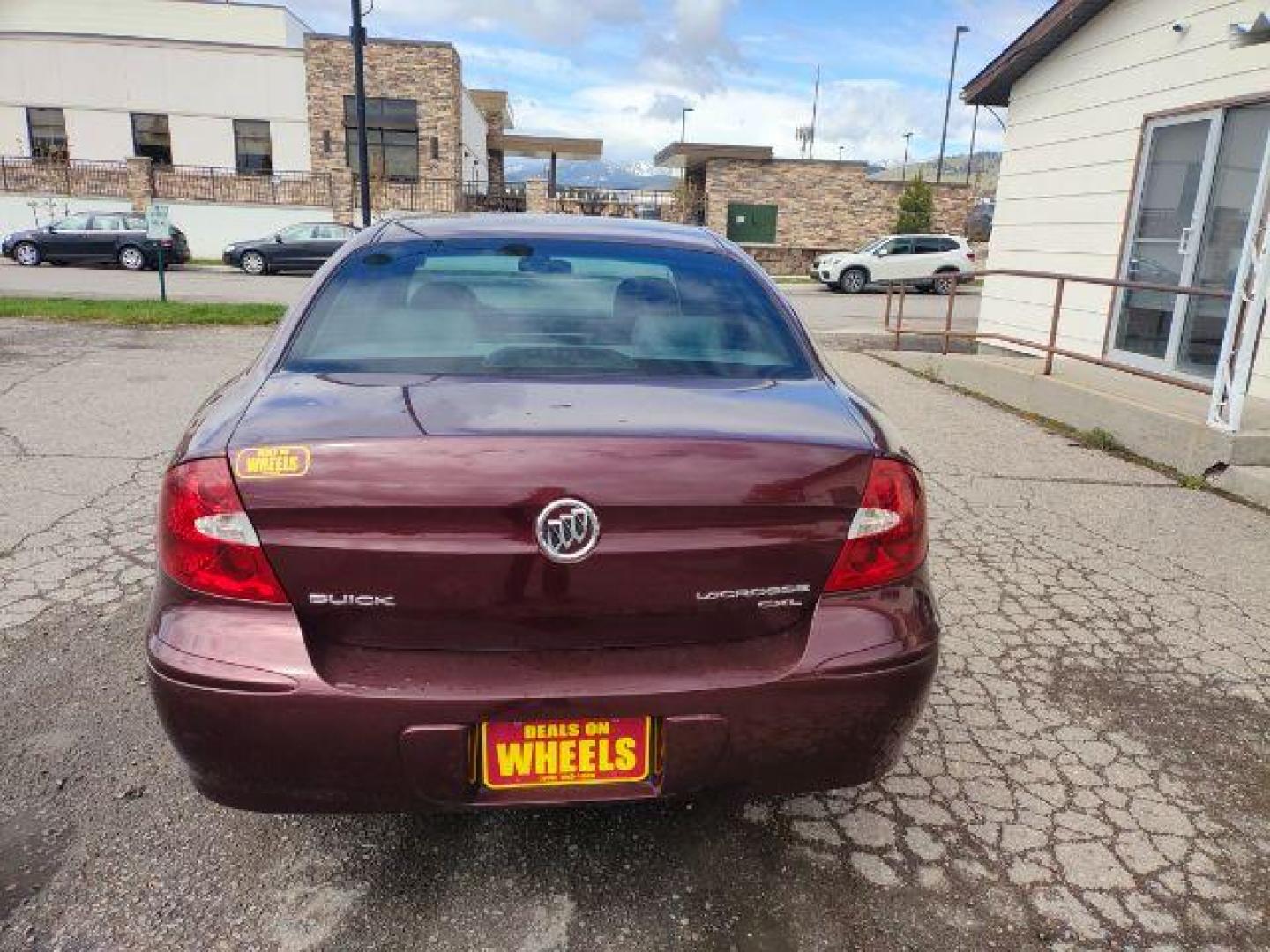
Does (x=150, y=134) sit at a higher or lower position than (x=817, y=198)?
higher

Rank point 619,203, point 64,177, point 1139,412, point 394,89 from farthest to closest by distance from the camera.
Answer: point 619,203 < point 394,89 < point 64,177 < point 1139,412

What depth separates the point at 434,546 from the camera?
1.87 meters

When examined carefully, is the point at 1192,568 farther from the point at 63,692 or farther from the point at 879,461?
the point at 63,692

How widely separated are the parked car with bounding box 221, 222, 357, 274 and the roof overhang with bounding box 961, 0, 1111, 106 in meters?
16.8

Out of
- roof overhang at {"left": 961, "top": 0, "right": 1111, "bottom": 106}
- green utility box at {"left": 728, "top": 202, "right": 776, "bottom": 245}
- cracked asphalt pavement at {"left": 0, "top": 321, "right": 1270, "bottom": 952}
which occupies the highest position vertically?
roof overhang at {"left": 961, "top": 0, "right": 1111, "bottom": 106}

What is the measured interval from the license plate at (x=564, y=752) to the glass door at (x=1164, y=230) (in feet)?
25.9

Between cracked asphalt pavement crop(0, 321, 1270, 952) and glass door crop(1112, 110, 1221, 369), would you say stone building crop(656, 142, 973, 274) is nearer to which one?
glass door crop(1112, 110, 1221, 369)

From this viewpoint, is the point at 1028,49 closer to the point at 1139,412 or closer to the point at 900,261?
the point at 1139,412

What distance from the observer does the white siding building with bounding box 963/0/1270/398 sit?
7801 mm

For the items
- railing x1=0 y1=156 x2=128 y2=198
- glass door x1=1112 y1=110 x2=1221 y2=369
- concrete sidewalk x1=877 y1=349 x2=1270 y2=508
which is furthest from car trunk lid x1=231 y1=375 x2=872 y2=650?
railing x1=0 y1=156 x2=128 y2=198

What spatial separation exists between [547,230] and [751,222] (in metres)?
33.2

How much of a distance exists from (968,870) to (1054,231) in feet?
31.0

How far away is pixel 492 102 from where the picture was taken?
146 ft

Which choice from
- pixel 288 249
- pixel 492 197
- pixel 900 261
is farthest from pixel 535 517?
pixel 492 197
